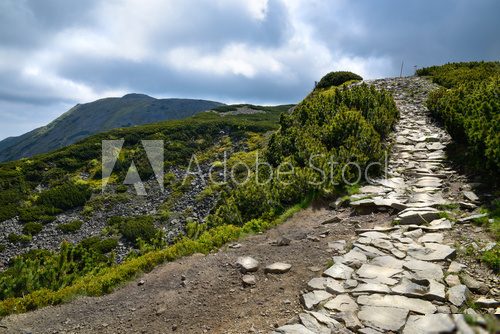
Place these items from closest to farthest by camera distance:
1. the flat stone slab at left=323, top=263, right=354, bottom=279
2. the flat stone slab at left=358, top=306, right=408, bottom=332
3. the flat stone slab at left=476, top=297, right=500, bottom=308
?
the flat stone slab at left=358, top=306, right=408, bottom=332
the flat stone slab at left=476, top=297, right=500, bottom=308
the flat stone slab at left=323, top=263, right=354, bottom=279

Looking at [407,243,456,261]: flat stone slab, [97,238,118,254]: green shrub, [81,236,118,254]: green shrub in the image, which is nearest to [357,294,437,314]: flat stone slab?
[407,243,456,261]: flat stone slab

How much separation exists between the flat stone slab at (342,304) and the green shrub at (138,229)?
60.7 ft

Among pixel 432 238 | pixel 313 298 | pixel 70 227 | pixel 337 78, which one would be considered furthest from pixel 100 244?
pixel 337 78

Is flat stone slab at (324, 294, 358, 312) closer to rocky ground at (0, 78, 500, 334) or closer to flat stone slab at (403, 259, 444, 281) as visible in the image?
rocky ground at (0, 78, 500, 334)

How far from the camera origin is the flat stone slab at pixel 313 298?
5695mm

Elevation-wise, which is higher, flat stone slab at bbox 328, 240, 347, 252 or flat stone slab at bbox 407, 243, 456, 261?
flat stone slab at bbox 407, 243, 456, 261

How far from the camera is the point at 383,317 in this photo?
203 inches

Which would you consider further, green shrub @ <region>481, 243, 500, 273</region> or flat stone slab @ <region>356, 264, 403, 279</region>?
flat stone slab @ <region>356, 264, 403, 279</region>

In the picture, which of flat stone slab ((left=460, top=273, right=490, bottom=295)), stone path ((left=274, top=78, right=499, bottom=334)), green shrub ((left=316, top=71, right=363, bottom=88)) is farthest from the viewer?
green shrub ((left=316, top=71, right=363, bottom=88))

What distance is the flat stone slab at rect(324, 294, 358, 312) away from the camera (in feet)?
18.0

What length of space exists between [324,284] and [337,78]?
34.7m

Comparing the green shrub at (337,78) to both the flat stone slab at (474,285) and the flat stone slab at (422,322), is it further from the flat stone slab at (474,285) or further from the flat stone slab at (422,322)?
the flat stone slab at (422,322)

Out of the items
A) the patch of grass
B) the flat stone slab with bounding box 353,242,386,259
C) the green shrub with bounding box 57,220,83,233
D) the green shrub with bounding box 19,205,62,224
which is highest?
the flat stone slab with bounding box 353,242,386,259

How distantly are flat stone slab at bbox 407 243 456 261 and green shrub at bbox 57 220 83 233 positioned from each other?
77.7ft
